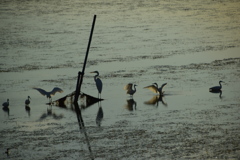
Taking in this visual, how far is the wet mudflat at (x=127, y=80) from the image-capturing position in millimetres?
11188

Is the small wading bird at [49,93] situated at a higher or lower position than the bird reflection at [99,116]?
higher

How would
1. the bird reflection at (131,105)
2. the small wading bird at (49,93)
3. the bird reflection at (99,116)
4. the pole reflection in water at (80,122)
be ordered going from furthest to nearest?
the small wading bird at (49,93), the bird reflection at (131,105), the bird reflection at (99,116), the pole reflection in water at (80,122)

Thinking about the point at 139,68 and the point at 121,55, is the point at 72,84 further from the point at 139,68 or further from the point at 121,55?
the point at 121,55

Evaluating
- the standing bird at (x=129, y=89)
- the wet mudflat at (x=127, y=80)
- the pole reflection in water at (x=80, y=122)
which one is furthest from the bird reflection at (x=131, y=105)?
the pole reflection in water at (x=80, y=122)

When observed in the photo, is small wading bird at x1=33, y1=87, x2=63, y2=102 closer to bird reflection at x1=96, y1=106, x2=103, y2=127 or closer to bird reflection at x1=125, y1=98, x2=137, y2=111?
bird reflection at x1=96, y1=106, x2=103, y2=127

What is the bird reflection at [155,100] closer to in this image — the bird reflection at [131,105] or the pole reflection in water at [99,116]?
the bird reflection at [131,105]

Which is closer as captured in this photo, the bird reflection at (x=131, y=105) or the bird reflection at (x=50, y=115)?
the bird reflection at (x=50, y=115)

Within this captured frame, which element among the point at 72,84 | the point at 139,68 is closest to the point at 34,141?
the point at 72,84

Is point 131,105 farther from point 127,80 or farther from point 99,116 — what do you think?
point 127,80

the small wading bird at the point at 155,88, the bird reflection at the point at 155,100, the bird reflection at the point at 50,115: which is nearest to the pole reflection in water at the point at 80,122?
the bird reflection at the point at 50,115

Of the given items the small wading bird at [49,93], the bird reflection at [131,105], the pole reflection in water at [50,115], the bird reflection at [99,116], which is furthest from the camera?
the small wading bird at [49,93]

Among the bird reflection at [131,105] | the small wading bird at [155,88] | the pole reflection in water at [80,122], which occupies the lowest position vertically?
the pole reflection in water at [80,122]

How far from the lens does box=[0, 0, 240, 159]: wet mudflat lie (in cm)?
1119

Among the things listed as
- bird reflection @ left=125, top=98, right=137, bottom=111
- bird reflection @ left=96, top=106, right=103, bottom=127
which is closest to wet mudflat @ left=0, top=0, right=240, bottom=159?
bird reflection @ left=125, top=98, right=137, bottom=111
